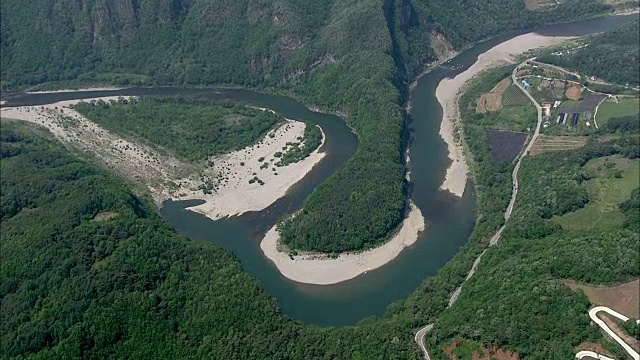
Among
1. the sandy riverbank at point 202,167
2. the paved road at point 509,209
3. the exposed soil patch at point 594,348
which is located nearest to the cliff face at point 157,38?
the sandy riverbank at point 202,167

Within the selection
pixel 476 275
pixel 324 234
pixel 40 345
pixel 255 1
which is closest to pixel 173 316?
pixel 40 345

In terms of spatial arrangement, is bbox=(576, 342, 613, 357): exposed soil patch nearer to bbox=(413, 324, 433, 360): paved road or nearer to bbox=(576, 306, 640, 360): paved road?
bbox=(576, 306, 640, 360): paved road

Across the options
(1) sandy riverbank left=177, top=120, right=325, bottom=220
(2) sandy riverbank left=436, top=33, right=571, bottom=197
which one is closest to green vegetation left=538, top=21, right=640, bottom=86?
(2) sandy riverbank left=436, top=33, right=571, bottom=197

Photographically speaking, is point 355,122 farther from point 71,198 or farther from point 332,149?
point 71,198

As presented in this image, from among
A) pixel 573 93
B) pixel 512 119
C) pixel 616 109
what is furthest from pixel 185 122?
pixel 616 109

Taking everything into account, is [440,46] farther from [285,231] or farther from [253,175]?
[285,231]

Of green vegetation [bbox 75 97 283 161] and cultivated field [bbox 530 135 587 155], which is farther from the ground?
green vegetation [bbox 75 97 283 161]
